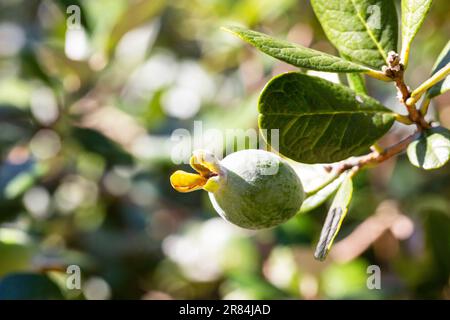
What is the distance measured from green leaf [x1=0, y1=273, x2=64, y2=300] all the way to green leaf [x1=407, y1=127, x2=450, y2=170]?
0.71 m

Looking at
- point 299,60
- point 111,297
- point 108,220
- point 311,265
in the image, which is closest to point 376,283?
point 311,265

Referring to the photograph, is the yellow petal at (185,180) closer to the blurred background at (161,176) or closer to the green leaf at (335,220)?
the green leaf at (335,220)

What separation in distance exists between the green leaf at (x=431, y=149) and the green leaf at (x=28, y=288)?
71cm

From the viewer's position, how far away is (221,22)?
1.94m

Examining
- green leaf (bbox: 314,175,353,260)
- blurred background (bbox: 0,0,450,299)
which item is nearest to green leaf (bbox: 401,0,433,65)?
green leaf (bbox: 314,175,353,260)

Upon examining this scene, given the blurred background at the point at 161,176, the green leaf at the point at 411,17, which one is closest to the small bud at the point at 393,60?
the green leaf at the point at 411,17

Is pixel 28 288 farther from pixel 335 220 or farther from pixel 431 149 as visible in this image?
pixel 431 149

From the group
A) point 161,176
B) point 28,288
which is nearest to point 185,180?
point 28,288

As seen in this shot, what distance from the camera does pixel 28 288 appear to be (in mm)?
1100

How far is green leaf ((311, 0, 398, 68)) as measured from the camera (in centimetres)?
79

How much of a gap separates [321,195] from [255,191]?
161 mm

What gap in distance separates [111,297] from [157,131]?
480 millimetres

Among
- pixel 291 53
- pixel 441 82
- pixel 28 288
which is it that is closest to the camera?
pixel 291 53

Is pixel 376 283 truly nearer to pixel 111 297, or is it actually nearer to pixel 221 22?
pixel 111 297
